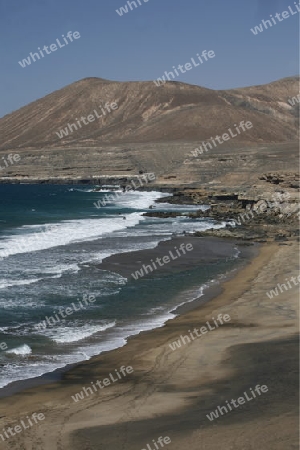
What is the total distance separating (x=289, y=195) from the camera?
54344mm

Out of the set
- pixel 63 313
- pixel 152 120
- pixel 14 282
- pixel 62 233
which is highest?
pixel 14 282

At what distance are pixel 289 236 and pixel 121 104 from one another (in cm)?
15886

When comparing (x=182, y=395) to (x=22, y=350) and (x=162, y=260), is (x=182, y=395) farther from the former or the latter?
(x=162, y=260)

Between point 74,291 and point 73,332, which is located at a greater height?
point 73,332

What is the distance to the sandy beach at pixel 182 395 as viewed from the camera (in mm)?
10906

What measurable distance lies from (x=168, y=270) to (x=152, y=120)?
151562mm

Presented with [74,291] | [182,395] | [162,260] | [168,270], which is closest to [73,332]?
[74,291]

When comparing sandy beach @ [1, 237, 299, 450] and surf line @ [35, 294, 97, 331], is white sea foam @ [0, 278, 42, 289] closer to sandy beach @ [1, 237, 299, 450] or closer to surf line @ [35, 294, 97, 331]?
surf line @ [35, 294, 97, 331]

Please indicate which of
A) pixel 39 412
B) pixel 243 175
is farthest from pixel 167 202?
pixel 39 412

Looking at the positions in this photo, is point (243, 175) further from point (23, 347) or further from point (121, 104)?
point (121, 104)

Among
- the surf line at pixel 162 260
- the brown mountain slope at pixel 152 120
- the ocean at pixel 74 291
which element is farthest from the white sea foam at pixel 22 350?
the brown mountain slope at pixel 152 120

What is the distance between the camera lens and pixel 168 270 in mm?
29562

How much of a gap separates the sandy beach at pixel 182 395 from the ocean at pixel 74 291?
3.68 ft

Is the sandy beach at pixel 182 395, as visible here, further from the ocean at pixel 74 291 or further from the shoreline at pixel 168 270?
the ocean at pixel 74 291
